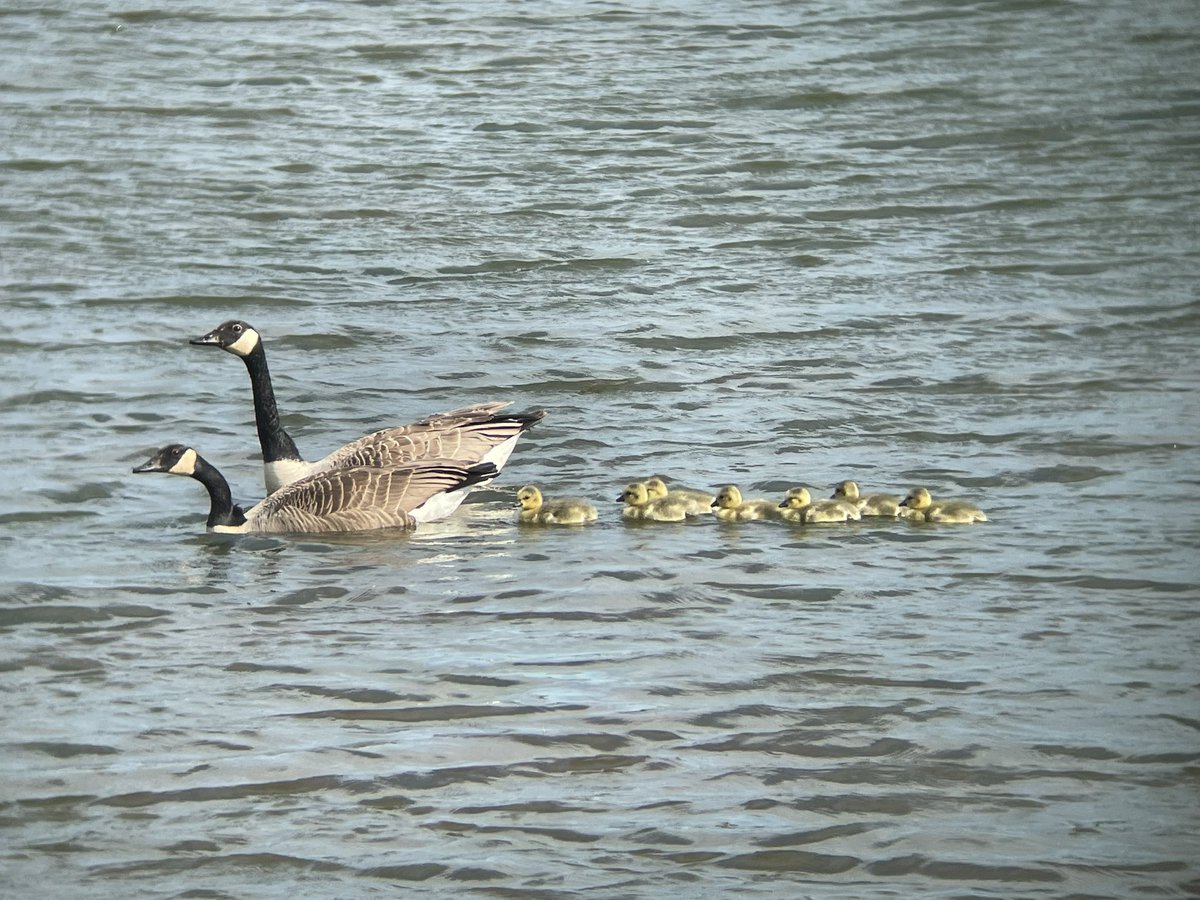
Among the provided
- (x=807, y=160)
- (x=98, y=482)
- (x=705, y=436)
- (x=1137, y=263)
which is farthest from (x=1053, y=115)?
(x=98, y=482)

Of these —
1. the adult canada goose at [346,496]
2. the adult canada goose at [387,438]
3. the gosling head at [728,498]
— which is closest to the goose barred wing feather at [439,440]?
the adult canada goose at [387,438]

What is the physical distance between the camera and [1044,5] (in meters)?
25.3

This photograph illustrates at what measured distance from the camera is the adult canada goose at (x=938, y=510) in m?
9.77

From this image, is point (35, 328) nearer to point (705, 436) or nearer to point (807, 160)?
point (705, 436)

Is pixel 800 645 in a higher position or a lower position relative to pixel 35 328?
lower

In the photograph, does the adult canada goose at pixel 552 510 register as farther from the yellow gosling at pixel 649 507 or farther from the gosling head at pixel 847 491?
the gosling head at pixel 847 491

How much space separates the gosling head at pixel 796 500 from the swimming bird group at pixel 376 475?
5.52 feet

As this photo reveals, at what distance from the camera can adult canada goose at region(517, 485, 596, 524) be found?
10.1 metres

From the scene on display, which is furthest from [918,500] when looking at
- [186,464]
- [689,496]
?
[186,464]

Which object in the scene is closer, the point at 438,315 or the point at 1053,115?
the point at 438,315

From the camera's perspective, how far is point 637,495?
32.8 ft

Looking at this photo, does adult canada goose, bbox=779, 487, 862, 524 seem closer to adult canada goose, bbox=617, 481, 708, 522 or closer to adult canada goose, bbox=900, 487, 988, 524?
adult canada goose, bbox=900, 487, 988, 524

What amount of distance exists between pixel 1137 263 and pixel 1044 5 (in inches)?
Answer: 429

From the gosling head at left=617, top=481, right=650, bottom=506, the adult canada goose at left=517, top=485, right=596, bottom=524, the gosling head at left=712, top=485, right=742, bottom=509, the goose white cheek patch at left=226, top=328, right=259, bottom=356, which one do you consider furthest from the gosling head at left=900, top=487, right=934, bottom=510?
the goose white cheek patch at left=226, top=328, right=259, bottom=356
